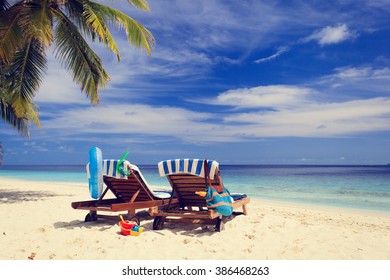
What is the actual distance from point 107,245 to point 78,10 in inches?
283

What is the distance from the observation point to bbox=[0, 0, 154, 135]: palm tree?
8.00 m

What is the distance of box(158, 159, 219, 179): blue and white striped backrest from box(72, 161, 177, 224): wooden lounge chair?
49 cm

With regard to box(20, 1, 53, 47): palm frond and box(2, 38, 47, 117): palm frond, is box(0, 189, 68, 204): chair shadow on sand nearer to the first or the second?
box(2, 38, 47, 117): palm frond

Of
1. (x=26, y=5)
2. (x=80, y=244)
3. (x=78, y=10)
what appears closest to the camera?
(x=80, y=244)

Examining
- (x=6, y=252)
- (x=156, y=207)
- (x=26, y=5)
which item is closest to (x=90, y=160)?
(x=156, y=207)

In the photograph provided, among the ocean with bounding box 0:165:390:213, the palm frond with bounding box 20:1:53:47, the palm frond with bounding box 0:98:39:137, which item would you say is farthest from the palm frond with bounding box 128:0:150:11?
the ocean with bounding box 0:165:390:213

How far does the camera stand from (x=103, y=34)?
828cm

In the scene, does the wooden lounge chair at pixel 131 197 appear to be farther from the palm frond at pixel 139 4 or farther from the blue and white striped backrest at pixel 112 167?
the palm frond at pixel 139 4

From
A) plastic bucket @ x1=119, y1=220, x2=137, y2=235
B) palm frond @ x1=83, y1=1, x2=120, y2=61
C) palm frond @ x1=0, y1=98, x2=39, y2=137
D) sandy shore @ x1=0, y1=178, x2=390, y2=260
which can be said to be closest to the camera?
sandy shore @ x1=0, y1=178, x2=390, y2=260

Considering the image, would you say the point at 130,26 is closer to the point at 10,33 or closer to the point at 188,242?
the point at 10,33

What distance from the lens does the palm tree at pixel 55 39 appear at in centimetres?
800

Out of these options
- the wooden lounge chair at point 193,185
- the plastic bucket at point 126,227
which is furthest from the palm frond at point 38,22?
the plastic bucket at point 126,227

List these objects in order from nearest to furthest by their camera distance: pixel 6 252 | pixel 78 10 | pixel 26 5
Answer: pixel 6 252
pixel 26 5
pixel 78 10
